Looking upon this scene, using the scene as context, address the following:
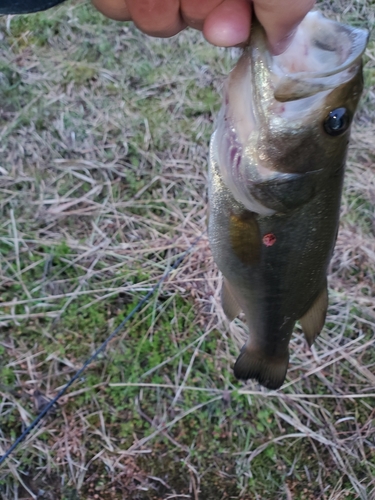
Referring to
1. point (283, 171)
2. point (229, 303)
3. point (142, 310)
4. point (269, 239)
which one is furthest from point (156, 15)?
point (142, 310)

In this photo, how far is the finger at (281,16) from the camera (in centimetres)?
87

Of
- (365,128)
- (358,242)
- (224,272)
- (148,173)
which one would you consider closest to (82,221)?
(148,173)

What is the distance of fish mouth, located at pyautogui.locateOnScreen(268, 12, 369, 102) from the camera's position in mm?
941

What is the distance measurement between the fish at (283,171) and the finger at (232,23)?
0.03 metres

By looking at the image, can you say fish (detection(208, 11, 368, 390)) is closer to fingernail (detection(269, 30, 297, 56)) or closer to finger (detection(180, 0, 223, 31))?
fingernail (detection(269, 30, 297, 56))

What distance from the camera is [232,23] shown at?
0.97 metres

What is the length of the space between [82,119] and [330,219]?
193cm

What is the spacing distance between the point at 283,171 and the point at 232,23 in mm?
364

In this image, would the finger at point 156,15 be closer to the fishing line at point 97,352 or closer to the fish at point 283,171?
the fish at point 283,171

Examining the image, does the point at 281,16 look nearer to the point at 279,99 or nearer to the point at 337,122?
the point at 279,99

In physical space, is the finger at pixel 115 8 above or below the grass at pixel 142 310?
above

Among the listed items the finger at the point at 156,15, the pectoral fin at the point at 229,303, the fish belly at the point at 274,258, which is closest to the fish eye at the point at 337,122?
the fish belly at the point at 274,258

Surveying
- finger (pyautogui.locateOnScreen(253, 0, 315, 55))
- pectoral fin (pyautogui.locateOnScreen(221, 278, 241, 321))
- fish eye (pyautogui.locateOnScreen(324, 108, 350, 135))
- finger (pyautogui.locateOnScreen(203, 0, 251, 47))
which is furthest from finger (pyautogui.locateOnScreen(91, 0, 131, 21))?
pectoral fin (pyautogui.locateOnScreen(221, 278, 241, 321))

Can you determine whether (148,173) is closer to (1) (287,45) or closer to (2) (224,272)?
(2) (224,272)
